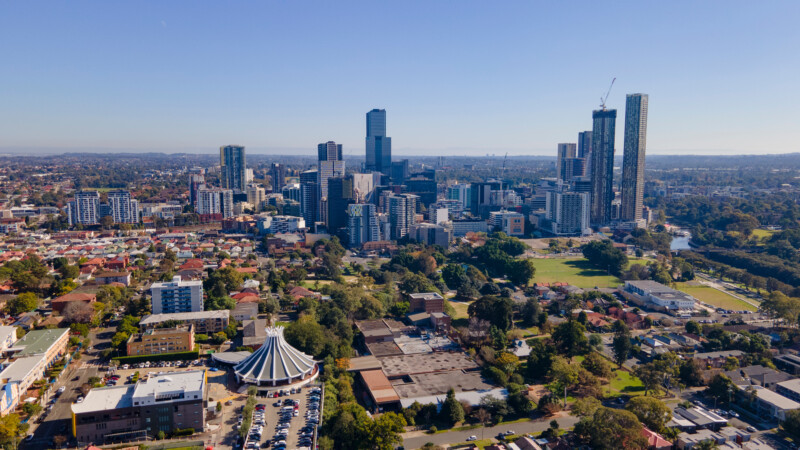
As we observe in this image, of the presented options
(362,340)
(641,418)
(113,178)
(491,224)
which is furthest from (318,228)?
(113,178)

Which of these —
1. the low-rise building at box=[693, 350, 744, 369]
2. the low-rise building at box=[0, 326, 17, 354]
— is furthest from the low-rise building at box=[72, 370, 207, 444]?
the low-rise building at box=[693, 350, 744, 369]

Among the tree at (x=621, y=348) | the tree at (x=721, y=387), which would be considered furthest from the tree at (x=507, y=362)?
the tree at (x=721, y=387)

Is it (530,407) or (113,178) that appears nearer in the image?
(530,407)

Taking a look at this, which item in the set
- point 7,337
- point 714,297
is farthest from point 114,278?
point 714,297

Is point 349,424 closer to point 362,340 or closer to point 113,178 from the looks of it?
point 362,340

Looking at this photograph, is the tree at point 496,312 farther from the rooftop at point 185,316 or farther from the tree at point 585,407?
the rooftop at point 185,316

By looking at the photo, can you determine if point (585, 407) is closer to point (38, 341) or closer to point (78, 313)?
point (38, 341)

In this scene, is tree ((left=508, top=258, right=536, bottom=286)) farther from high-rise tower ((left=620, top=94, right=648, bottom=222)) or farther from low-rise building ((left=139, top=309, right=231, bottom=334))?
high-rise tower ((left=620, top=94, right=648, bottom=222))
